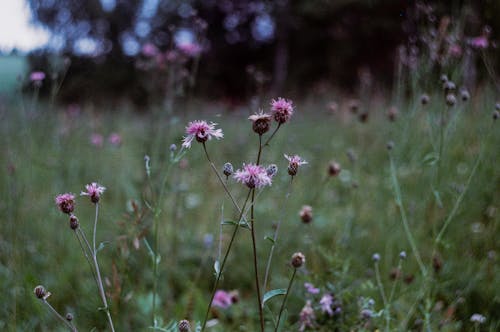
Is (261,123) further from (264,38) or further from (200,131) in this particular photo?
(264,38)

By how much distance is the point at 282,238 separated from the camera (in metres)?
1.98

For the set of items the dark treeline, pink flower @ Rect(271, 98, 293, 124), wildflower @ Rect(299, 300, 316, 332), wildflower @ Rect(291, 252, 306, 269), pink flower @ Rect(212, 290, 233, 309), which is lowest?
pink flower @ Rect(212, 290, 233, 309)

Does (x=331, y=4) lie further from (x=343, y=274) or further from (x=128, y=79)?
(x=343, y=274)

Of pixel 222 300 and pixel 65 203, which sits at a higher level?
pixel 65 203

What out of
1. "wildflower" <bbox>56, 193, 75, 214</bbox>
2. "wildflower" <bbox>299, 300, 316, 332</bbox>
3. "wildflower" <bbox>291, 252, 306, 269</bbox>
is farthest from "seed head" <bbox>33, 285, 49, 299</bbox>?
"wildflower" <bbox>299, 300, 316, 332</bbox>

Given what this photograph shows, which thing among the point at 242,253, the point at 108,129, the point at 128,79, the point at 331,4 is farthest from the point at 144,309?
the point at 128,79

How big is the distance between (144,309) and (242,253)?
60 cm

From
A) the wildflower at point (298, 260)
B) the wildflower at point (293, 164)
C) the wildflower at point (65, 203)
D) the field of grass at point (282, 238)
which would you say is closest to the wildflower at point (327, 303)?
the field of grass at point (282, 238)

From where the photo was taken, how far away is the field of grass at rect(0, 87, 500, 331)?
1330 millimetres

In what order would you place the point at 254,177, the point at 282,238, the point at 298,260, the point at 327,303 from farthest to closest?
the point at 282,238 < the point at 327,303 < the point at 298,260 < the point at 254,177

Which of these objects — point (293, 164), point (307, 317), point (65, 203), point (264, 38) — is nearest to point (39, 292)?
point (65, 203)

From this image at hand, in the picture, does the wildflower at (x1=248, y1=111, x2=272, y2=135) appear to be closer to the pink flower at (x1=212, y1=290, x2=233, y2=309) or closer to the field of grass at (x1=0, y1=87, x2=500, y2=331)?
the field of grass at (x1=0, y1=87, x2=500, y2=331)

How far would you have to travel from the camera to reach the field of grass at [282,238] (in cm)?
133

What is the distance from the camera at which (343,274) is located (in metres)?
1.25
